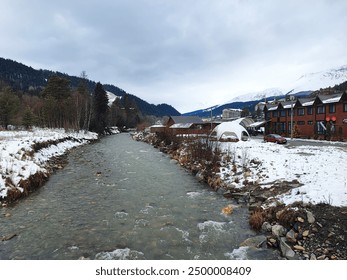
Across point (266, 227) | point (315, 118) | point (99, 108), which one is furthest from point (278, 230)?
point (99, 108)

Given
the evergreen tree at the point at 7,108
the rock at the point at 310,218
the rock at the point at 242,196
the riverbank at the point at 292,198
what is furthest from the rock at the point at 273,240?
the evergreen tree at the point at 7,108

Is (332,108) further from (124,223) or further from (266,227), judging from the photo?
(124,223)

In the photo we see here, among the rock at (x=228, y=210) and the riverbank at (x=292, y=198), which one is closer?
the riverbank at (x=292, y=198)

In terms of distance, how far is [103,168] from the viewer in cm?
2031

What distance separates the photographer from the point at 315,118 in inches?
1752

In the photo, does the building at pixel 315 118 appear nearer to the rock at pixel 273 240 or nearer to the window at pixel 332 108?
the window at pixel 332 108

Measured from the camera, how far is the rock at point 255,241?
25.6 ft

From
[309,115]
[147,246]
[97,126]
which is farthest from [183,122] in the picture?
[147,246]

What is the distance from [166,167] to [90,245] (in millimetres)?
13963

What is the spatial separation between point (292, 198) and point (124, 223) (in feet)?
24.2

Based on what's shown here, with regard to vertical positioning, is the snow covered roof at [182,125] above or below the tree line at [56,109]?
below

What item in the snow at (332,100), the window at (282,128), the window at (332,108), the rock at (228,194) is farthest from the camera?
the window at (282,128)

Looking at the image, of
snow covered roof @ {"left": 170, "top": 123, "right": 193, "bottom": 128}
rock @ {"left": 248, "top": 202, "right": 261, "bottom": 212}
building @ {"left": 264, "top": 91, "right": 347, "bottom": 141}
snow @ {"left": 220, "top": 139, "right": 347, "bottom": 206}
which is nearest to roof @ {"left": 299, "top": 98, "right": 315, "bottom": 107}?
building @ {"left": 264, "top": 91, "right": 347, "bottom": 141}

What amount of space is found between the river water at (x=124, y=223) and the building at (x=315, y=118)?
34472mm
